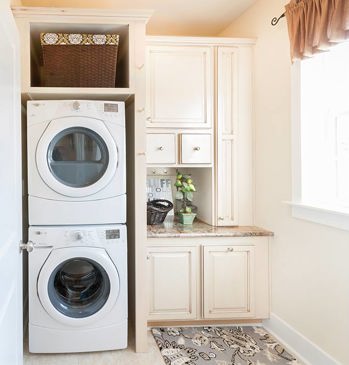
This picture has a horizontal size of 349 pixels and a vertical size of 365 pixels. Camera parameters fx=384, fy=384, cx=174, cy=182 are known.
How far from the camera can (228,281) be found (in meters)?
2.91

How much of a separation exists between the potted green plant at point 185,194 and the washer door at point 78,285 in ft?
2.97

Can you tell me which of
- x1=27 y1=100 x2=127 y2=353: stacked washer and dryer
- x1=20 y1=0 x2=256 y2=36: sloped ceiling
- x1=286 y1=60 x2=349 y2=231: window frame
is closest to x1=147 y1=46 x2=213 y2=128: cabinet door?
x1=20 y1=0 x2=256 y2=36: sloped ceiling

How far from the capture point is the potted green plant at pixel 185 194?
3.19 meters

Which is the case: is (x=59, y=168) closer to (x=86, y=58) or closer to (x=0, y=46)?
(x=86, y=58)

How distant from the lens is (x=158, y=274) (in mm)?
2844

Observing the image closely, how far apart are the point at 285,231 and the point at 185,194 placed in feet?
3.16

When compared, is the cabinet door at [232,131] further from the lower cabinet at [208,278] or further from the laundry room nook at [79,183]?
the laundry room nook at [79,183]

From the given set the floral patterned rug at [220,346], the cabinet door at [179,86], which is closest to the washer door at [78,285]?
Result: the floral patterned rug at [220,346]

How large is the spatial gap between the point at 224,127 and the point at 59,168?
1.37m

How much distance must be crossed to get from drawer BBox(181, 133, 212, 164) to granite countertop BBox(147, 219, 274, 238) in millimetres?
538

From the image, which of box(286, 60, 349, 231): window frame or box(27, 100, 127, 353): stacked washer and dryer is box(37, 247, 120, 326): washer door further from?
box(286, 60, 349, 231): window frame

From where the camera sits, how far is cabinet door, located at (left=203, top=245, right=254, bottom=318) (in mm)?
2887

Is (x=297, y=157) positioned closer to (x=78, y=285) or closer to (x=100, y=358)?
(x=78, y=285)

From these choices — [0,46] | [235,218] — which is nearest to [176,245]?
[235,218]
